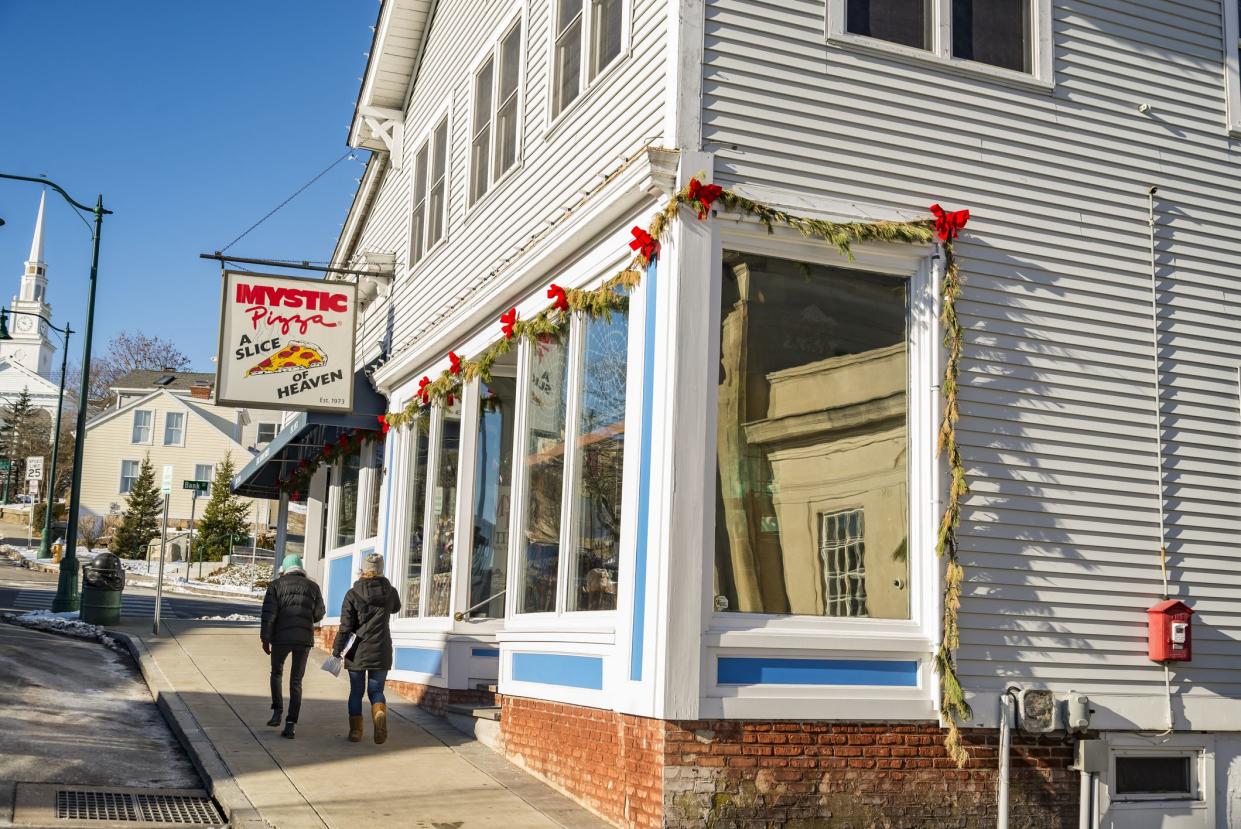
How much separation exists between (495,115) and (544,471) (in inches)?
168

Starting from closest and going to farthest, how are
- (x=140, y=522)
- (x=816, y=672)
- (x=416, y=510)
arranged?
(x=816, y=672) < (x=416, y=510) < (x=140, y=522)

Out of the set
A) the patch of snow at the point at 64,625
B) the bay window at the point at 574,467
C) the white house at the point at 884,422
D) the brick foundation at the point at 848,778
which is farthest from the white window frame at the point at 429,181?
the brick foundation at the point at 848,778

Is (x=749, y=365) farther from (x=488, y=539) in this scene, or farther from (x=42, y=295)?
(x=42, y=295)

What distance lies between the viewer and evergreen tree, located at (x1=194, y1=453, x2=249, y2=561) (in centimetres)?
5528

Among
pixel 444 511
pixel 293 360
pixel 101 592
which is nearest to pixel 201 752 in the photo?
pixel 444 511

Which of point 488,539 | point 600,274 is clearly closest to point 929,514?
point 600,274

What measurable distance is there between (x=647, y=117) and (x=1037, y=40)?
3118mm

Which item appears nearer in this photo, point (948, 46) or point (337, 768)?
point (948, 46)

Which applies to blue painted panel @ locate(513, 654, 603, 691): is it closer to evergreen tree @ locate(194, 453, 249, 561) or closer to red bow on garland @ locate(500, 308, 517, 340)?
red bow on garland @ locate(500, 308, 517, 340)

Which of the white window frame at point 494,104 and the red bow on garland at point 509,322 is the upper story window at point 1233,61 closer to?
the white window frame at point 494,104

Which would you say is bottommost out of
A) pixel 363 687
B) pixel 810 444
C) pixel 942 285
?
pixel 363 687

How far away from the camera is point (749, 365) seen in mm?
8711

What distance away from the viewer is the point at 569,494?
10.1 m

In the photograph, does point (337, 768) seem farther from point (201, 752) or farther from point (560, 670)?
point (560, 670)
